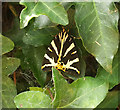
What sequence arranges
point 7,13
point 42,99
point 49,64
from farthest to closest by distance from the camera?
point 7,13, point 49,64, point 42,99

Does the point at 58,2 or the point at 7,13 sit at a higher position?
the point at 58,2

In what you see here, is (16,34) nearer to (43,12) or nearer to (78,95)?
(43,12)

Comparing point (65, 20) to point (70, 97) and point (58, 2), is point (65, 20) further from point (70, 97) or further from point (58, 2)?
point (70, 97)

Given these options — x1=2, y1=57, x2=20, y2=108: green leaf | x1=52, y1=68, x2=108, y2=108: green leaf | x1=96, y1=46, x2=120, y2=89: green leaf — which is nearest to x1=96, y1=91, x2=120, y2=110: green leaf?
x1=96, y1=46, x2=120, y2=89: green leaf

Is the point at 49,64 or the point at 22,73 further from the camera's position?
the point at 22,73

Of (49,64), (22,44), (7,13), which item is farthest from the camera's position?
(7,13)

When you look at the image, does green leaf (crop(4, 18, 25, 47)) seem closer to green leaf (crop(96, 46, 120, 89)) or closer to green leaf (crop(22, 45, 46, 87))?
green leaf (crop(22, 45, 46, 87))

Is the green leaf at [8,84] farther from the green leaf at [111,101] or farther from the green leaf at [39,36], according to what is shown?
the green leaf at [111,101]

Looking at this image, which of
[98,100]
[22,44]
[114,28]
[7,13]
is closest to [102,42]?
[114,28]

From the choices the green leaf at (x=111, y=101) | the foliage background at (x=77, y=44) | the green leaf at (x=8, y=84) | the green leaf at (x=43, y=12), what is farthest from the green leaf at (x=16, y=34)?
the green leaf at (x=111, y=101)
